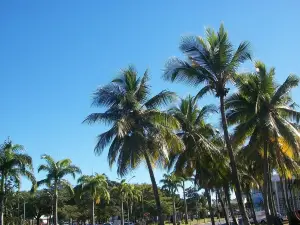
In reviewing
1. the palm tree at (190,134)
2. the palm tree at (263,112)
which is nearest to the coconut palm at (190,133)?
the palm tree at (190,134)

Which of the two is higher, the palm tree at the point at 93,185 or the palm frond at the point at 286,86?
the palm frond at the point at 286,86

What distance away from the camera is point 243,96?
2333 centimetres

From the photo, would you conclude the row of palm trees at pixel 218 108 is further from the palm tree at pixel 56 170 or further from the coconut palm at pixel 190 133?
the palm tree at pixel 56 170

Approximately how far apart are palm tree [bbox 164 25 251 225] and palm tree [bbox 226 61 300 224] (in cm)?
185

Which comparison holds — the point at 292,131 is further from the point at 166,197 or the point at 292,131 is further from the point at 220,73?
the point at 166,197

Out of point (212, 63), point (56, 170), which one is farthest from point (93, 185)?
point (212, 63)

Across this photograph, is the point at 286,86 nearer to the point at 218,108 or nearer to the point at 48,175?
the point at 218,108


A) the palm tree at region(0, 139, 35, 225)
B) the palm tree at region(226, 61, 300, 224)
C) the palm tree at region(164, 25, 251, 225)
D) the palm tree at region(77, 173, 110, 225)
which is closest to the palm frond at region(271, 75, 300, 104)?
the palm tree at region(226, 61, 300, 224)

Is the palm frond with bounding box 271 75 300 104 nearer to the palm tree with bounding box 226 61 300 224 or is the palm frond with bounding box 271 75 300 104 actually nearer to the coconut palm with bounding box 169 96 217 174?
the palm tree with bounding box 226 61 300 224

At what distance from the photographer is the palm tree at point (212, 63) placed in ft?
63.2

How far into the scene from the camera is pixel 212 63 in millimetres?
19359

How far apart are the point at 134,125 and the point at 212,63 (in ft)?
19.3

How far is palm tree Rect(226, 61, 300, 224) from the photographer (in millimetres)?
21859

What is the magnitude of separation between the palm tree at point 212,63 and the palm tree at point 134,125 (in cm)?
344
